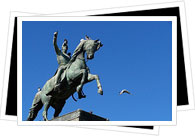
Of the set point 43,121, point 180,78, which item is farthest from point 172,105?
point 43,121

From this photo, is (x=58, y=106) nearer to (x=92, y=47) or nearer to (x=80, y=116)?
(x=80, y=116)

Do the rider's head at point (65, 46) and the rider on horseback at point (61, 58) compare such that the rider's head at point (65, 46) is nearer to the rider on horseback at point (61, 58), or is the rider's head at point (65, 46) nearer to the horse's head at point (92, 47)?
the rider on horseback at point (61, 58)

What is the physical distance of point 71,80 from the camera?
77.9ft

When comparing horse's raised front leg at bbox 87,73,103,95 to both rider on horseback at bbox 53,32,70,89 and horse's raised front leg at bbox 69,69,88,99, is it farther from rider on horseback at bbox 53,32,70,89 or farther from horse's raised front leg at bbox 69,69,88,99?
rider on horseback at bbox 53,32,70,89

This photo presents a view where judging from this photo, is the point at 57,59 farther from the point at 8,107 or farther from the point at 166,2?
the point at 166,2

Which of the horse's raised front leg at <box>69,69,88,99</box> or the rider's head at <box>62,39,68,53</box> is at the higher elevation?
the rider's head at <box>62,39,68,53</box>

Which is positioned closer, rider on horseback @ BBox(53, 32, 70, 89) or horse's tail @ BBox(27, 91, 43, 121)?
rider on horseback @ BBox(53, 32, 70, 89)

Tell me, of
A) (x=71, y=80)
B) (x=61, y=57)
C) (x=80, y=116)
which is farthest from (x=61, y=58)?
(x=80, y=116)

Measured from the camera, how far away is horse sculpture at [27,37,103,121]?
2339 centimetres

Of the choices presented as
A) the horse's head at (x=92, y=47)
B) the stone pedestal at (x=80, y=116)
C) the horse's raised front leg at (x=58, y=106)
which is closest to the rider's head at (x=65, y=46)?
the horse's head at (x=92, y=47)

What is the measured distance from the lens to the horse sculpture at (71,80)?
23389 millimetres

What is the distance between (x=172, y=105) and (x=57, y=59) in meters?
6.13

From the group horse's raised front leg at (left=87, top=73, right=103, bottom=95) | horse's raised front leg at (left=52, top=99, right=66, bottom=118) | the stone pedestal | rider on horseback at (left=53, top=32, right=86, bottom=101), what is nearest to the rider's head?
rider on horseback at (left=53, top=32, right=86, bottom=101)

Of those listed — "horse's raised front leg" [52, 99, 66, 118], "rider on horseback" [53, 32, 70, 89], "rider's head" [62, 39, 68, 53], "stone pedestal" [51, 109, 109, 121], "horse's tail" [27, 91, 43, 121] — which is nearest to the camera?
"stone pedestal" [51, 109, 109, 121]
